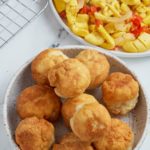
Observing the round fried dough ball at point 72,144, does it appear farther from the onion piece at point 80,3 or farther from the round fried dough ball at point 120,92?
the onion piece at point 80,3

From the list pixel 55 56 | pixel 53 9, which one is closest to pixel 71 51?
pixel 55 56

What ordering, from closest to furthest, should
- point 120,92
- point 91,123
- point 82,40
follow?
point 91,123 < point 120,92 < point 82,40

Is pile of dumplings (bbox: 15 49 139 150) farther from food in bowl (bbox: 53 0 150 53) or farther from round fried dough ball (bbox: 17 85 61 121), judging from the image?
food in bowl (bbox: 53 0 150 53)

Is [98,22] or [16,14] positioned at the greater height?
[16,14]

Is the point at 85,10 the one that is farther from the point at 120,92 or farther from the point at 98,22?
the point at 120,92

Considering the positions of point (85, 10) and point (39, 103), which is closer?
point (39, 103)

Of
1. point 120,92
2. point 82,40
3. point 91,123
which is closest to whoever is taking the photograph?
point 91,123

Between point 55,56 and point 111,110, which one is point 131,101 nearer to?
point 111,110

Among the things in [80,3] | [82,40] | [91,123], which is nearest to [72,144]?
[91,123]
